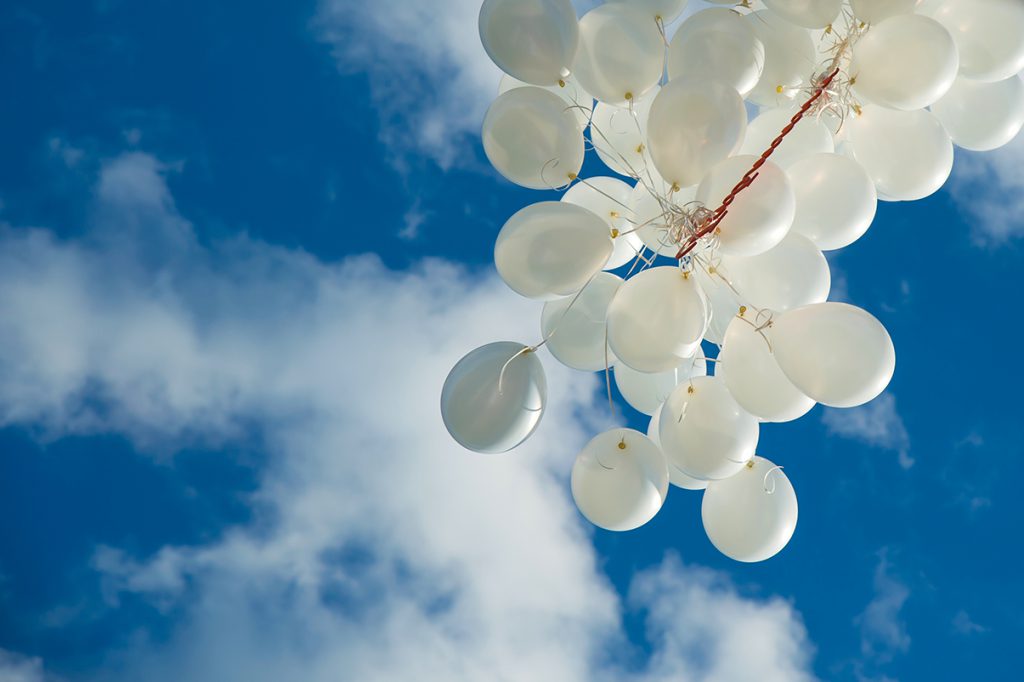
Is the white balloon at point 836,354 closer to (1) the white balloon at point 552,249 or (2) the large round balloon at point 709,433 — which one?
(2) the large round balloon at point 709,433

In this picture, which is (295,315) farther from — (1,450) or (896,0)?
(896,0)

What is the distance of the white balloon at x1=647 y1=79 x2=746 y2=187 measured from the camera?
98 cm

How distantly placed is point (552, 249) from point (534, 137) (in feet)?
0.56

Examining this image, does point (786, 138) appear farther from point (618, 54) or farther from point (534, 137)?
point (534, 137)

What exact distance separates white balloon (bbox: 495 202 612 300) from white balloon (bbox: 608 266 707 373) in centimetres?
6

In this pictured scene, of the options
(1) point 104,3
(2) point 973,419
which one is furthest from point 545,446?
(1) point 104,3

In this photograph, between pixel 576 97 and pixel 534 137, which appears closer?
pixel 534 137

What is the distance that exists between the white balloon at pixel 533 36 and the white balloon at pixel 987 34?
21.0 inches

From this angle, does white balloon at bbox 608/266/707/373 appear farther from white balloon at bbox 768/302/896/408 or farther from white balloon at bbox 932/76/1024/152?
white balloon at bbox 932/76/1024/152

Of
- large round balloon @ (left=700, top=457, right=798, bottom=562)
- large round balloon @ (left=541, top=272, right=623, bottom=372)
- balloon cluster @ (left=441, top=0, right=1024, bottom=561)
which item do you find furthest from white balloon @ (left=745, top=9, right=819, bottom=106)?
large round balloon @ (left=700, top=457, right=798, bottom=562)

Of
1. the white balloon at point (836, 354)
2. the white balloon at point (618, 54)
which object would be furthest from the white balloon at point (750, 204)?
the white balloon at point (618, 54)

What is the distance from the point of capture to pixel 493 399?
1.08 metres

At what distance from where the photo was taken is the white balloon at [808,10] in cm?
110

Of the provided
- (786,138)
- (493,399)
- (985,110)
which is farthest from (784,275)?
(985,110)
